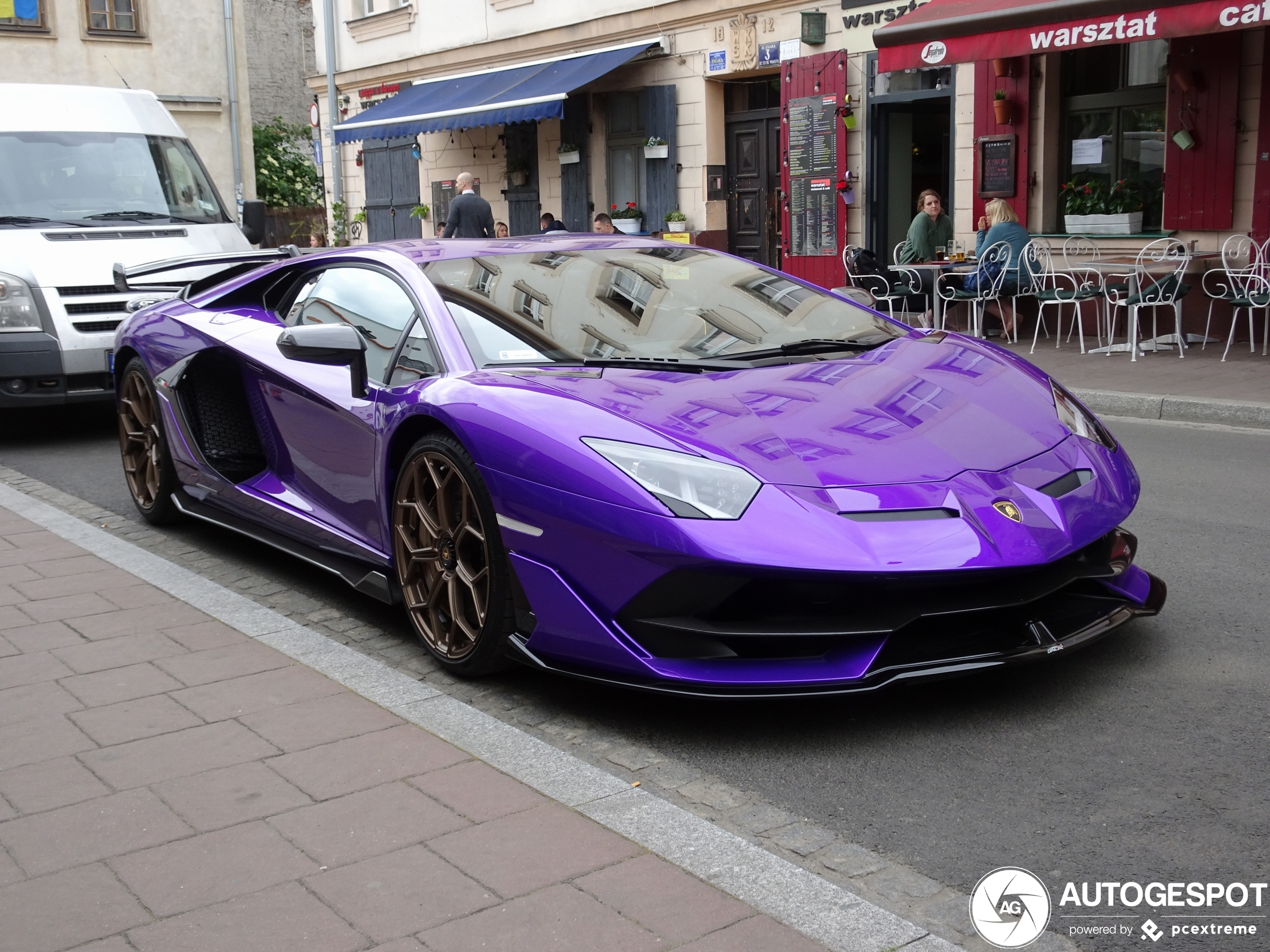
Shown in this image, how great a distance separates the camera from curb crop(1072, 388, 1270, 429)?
8875mm

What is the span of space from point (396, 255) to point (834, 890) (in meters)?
2.97

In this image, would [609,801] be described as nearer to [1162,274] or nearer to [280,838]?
[280,838]

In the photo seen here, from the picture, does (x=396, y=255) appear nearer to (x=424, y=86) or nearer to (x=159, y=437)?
(x=159, y=437)

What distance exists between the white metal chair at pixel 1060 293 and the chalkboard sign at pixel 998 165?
85cm

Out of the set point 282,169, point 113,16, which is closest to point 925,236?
point 113,16

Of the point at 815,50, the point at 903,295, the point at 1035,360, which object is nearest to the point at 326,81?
the point at 815,50

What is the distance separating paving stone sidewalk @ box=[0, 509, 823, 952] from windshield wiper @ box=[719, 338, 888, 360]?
1568 mm

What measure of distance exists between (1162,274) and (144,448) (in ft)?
29.0

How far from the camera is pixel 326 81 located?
26.5 metres

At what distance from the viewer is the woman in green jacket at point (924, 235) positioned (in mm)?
13891

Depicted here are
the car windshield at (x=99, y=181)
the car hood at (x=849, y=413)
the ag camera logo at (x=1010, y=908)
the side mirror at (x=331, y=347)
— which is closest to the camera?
the ag camera logo at (x=1010, y=908)

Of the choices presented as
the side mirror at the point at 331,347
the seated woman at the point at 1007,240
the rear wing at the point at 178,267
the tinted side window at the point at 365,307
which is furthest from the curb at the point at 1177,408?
the side mirror at the point at 331,347

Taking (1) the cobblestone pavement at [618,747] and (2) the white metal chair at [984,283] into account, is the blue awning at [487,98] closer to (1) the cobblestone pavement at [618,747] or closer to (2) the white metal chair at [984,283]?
(2) the white metal chair at [984,283]

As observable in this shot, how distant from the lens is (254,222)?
10.8 metres
